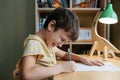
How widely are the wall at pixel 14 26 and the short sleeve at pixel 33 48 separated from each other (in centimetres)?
126

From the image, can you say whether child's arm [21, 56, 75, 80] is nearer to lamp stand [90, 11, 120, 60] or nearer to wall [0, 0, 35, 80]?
lamp stand [90, 11, 120, 60]

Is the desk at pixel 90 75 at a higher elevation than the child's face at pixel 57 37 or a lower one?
lower

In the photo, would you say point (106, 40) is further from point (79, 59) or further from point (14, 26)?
point (14, 26)

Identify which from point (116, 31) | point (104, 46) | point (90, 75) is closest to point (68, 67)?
point (90, 75)

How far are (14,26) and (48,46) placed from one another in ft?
4.24

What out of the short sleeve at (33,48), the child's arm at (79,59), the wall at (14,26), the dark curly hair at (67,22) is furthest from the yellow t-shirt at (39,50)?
the wall at (14,26)

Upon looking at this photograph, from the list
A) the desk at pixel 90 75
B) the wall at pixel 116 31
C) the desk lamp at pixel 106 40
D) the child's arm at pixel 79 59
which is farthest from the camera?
the wall at pixel 116 31

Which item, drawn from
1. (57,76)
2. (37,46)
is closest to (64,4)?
(37,46)

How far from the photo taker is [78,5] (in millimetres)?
2051

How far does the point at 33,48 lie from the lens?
1.08 m

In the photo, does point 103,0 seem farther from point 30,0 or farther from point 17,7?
point 17,7

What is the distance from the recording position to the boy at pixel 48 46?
101 centimetres

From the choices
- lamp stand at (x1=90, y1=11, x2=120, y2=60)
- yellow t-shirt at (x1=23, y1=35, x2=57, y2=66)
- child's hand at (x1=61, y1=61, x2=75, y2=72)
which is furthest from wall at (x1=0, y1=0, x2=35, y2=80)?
child's hand at (x1=61, y1=61, x2=75, y2=72)

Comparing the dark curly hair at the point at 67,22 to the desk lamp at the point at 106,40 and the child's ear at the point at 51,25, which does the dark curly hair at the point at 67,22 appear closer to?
the child's ear at the point at 51,25
